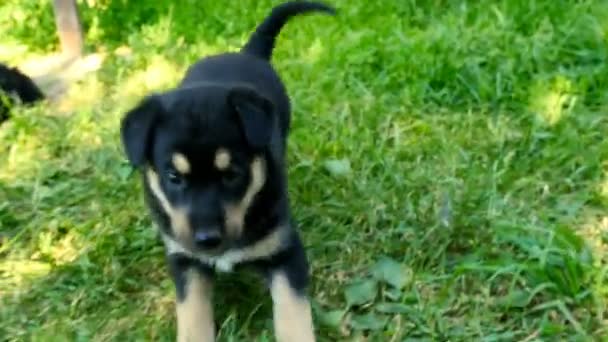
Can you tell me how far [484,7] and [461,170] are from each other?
1.55 m

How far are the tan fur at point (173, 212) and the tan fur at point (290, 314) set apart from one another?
36 centimetres

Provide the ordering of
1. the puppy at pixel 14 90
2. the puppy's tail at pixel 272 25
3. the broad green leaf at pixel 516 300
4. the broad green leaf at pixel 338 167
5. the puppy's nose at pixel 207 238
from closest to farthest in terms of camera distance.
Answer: the puppy's nose at pixel 207 238, the broad green leaf at pixel 516 300, the broad green leaf at pixel 338 167, the puppy's tail at pixel 272 25, the puppy at pixel 14 90

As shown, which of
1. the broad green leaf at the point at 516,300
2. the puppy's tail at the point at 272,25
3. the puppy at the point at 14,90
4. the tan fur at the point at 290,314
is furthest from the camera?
the puppy at the point at 14,90

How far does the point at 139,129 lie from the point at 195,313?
62cm

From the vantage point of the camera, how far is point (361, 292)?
342cm

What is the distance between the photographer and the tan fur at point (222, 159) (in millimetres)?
2885

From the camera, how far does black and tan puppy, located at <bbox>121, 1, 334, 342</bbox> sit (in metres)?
2.90

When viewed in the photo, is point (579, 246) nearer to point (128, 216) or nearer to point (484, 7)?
point (128, 216)

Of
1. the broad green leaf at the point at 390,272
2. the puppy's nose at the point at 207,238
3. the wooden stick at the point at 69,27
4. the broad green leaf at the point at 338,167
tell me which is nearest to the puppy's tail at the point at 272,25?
the broad green leaf at the point at 338,167

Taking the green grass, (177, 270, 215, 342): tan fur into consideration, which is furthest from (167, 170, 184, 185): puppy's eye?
the green grass

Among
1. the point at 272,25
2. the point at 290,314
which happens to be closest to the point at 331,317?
the point at 290,314

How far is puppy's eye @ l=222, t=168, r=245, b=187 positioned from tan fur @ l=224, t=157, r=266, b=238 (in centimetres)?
A: 6

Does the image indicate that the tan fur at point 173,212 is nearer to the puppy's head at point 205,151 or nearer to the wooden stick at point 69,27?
the puppy's head at point 205,151

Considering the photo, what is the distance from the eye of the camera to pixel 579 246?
339cm
